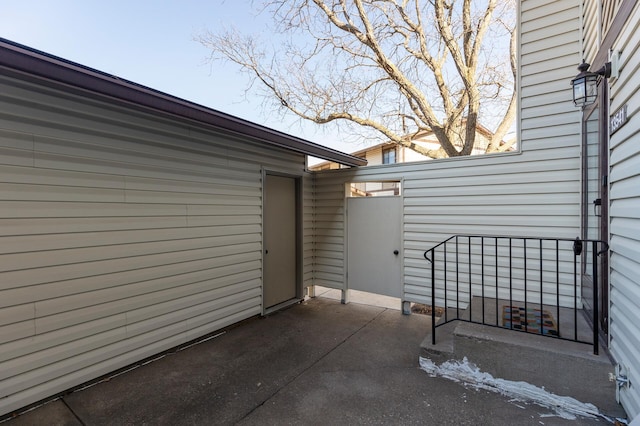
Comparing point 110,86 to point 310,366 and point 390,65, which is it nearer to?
point 310,366

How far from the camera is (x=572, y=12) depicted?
335 centimetres

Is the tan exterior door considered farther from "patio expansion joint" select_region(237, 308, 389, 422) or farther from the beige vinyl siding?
the beige vinyl siding

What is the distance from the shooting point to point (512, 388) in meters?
2.43

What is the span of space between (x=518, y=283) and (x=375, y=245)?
1.93 metres

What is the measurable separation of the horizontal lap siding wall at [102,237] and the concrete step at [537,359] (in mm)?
2737

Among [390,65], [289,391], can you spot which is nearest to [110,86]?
[289,391]

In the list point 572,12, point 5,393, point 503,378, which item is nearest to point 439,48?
point 572,12

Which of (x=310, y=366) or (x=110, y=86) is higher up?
(x=110, y=86)

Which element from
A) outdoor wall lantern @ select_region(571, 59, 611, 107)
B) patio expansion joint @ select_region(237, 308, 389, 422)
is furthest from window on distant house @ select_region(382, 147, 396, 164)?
outdoor wall lantern @ select_region(571, 59, 611, 107)

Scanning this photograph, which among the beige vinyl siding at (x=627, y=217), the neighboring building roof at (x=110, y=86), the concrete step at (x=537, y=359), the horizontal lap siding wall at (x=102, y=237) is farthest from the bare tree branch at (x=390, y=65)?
the concrete step at (x=537, y=359)

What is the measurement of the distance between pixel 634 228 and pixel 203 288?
3.90m

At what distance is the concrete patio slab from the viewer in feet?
7.30

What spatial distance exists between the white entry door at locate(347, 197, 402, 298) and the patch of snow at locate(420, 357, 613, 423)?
1792 mm

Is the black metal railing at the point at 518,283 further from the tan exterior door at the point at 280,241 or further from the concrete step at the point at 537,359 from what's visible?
the tan exterior door at the point at 280,241
